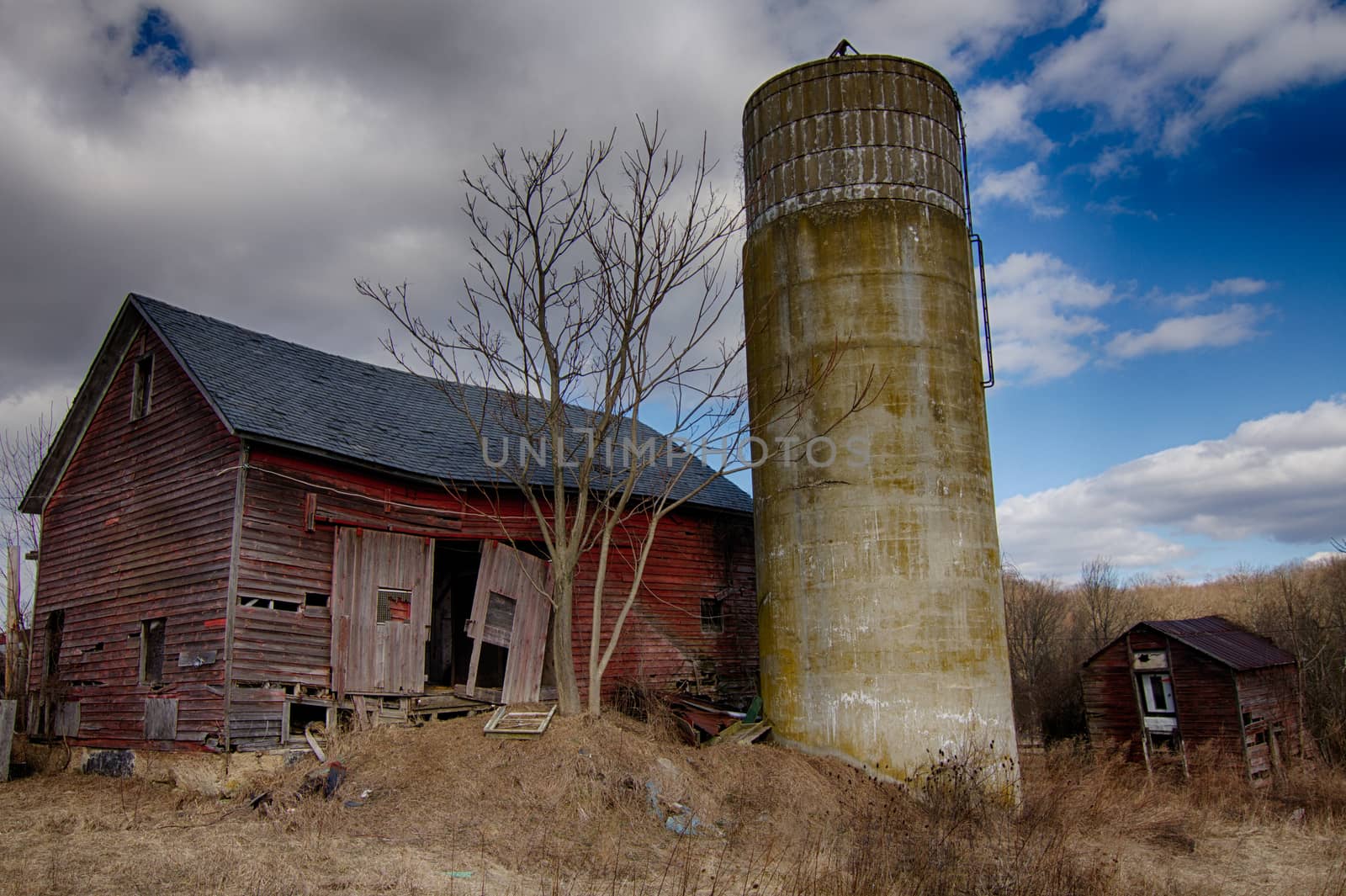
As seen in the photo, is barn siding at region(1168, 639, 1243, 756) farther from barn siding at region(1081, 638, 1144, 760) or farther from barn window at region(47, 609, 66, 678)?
barn window at region(47, 609, 66, 678)

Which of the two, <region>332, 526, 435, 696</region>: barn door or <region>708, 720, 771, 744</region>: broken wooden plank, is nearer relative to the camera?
<region>332, 526, 435, 696</region>: barn door

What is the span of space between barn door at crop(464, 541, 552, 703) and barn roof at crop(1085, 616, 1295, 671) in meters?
12.0

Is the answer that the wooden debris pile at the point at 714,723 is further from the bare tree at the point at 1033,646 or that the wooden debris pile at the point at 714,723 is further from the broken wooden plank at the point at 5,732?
the bare tree at the point at 1033,646

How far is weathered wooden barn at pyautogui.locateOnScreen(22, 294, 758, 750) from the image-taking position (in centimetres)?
1336

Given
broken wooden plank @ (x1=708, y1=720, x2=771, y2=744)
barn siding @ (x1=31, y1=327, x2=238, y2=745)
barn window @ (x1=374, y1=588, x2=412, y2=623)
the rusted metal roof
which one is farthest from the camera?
the rusted metal roof

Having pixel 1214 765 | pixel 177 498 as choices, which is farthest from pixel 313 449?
pixel 1214 765

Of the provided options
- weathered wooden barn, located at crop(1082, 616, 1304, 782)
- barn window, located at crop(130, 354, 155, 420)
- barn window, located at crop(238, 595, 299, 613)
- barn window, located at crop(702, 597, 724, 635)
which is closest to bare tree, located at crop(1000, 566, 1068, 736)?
weathered wooden barn, located at crop(1082, 616, 1304, 782)

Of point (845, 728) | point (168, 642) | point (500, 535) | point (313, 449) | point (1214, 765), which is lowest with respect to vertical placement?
point (1214, 765)

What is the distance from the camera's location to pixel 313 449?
13773mm

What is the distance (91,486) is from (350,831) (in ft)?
31.9

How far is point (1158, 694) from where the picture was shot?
65.7ft

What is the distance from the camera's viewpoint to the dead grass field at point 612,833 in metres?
8.58

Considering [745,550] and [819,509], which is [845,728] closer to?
[819,509]

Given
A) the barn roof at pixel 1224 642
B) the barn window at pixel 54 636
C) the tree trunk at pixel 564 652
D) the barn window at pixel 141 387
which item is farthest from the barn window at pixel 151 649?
the barn roof at pixel 1224 642
